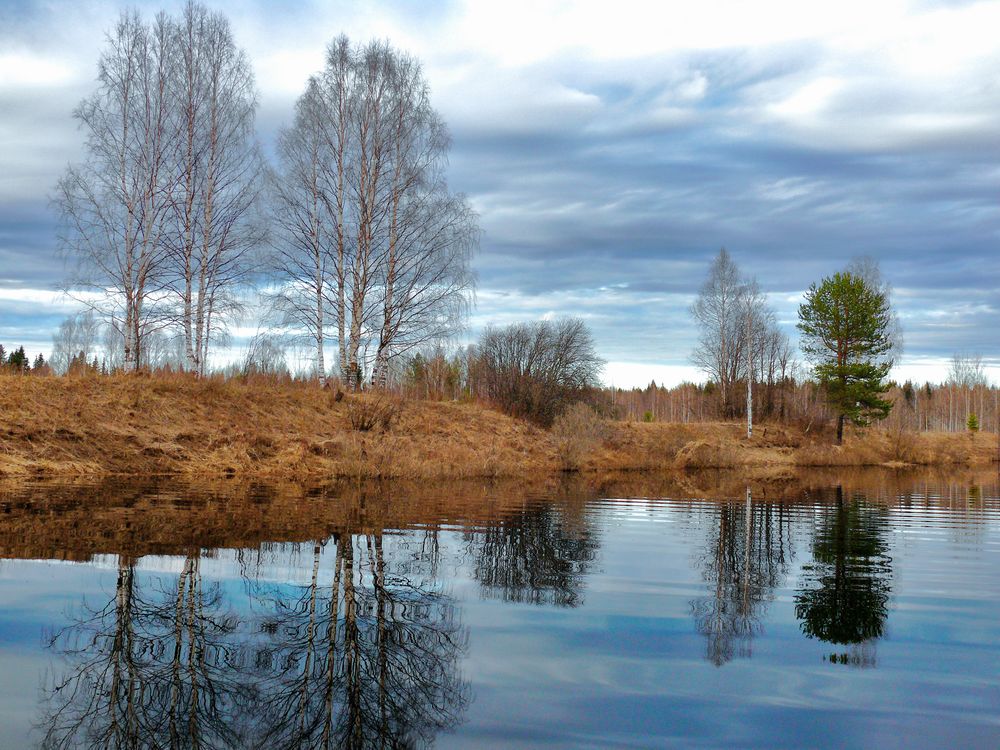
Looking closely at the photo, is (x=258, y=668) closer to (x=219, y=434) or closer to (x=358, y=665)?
(x=358, y=665)

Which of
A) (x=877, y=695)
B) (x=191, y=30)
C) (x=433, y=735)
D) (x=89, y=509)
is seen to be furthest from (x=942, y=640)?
(x=191, y=30)

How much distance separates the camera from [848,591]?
28.4 feet

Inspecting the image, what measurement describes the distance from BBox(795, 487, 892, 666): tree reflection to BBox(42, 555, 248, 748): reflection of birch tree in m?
4.32

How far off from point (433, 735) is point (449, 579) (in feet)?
14.4

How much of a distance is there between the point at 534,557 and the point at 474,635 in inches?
162

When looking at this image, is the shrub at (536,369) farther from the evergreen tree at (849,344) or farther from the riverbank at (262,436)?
the evergreen tree at (849,344)

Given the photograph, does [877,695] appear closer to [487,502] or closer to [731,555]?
[731,555]

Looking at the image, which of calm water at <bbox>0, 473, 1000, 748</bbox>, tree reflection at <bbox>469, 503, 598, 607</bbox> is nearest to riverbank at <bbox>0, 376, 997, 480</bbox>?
calm water at <bbox>0, 473, 1000, 748</bbox>

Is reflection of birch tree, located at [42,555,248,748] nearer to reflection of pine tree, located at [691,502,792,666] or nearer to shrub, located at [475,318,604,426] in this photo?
reflection of pine tree, located at [691,502,792,666]

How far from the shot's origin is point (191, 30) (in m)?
27.9

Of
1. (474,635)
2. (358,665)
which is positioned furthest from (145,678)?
(474,635)

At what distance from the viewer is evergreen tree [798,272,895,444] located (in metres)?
49.5

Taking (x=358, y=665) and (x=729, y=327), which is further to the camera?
(x=729, y=327)

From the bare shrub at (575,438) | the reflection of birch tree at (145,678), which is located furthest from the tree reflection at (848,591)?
the bare shrub at (575,438)
